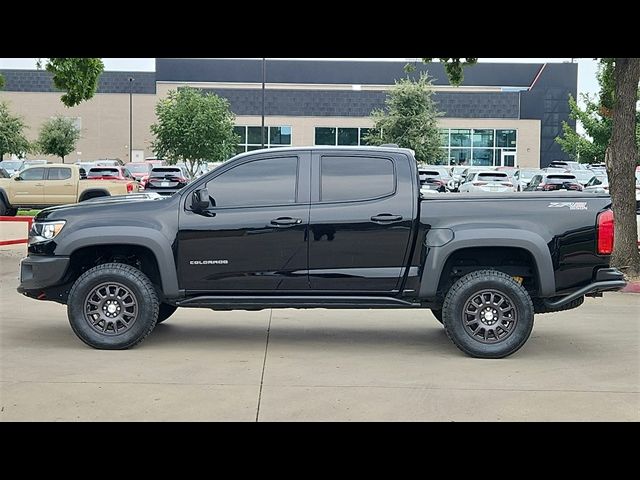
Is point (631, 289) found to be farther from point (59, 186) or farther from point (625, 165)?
point (59, 186)

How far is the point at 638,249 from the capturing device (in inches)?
591

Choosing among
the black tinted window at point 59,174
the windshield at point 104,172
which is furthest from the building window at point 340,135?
the black tinted window at point 59,174

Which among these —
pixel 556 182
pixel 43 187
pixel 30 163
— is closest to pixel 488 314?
pixel 43 187

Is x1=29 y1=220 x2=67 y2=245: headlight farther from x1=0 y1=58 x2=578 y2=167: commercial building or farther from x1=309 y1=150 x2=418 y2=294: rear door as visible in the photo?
x1=0 y1=58 x2=578 y2=167: commercial building

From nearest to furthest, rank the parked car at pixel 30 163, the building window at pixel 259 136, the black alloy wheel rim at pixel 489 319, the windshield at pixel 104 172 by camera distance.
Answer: the black alloy wheel rim at pixel 489 319 < the parked car at pixel 30 163 < the windshield at pixel 104 172 < the building window at pixel 259 136

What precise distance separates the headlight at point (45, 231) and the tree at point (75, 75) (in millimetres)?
9595

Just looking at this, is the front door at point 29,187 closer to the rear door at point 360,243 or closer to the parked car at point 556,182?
the parked car at point 556,182

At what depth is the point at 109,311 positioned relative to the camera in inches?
352

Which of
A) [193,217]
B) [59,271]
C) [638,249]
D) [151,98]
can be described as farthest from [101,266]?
[151,98]

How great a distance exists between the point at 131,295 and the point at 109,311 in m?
0.27

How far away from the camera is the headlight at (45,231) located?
905cm
